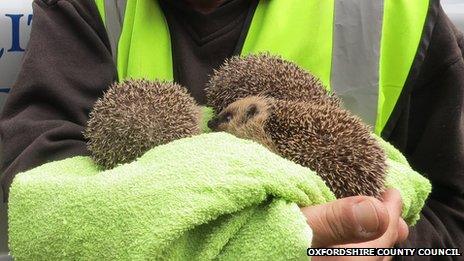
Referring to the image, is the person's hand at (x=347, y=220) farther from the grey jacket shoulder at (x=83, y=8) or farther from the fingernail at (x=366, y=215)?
the grey jacket shoulder at (x=83, y=8)

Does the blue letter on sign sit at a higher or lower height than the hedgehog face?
lower

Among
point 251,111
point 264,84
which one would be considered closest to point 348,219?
point 251,111

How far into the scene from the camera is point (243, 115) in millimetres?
1056

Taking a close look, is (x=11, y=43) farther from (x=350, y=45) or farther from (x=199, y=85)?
(x=350, y=45)

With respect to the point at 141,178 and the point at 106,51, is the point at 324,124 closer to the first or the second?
the point at 141,178

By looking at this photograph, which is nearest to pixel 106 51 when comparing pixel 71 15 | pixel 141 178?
pixel 71 15

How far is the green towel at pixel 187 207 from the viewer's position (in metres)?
0.88

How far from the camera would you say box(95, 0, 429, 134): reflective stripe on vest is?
148 cm

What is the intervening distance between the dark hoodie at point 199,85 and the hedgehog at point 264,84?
0.92ft

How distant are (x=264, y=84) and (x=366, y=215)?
0.38 m

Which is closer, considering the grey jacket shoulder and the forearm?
the forearm

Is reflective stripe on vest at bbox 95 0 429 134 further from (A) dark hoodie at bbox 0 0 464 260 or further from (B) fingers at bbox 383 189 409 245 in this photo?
(B) fingers at bbox 383 189 409 245

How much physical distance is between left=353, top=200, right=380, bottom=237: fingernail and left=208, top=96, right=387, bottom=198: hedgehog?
10cm

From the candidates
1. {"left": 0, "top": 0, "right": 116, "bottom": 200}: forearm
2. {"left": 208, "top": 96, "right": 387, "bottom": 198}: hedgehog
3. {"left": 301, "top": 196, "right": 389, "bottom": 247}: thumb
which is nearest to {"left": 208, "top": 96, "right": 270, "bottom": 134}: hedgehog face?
{"left": 208, "top": 96, "right": 387, "bottom": 198}: hedgehog
